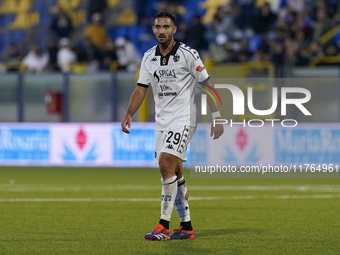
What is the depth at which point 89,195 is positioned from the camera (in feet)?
38.3

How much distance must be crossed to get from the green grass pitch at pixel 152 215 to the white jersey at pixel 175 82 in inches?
46.8

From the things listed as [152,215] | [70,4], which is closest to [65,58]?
[70,4]

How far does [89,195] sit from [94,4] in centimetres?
1300

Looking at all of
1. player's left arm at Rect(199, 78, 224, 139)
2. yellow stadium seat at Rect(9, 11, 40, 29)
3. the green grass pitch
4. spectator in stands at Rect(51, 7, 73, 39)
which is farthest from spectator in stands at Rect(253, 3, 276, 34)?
player's left arm at Rect(199, 78, 224, 139)

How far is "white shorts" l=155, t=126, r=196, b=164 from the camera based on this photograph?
6.77 metres

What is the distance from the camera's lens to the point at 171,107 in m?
6.90

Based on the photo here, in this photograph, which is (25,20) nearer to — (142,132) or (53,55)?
(53,55)

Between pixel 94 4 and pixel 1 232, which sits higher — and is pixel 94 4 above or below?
above

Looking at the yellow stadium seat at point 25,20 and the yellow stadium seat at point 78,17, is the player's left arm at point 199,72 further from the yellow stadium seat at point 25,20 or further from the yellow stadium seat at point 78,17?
the yellow stadium seat at point 25,20

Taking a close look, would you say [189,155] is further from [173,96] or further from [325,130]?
[173,96]

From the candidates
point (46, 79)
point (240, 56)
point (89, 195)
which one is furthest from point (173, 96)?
point (46, 79)

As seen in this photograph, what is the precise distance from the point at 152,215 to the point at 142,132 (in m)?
8.69

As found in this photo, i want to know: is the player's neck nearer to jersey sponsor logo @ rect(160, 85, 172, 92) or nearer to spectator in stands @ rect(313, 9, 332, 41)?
jersey sponsor logo @ rect(160, 85, 172, 92)

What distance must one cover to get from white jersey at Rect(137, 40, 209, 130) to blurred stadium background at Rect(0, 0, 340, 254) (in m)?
1.23
